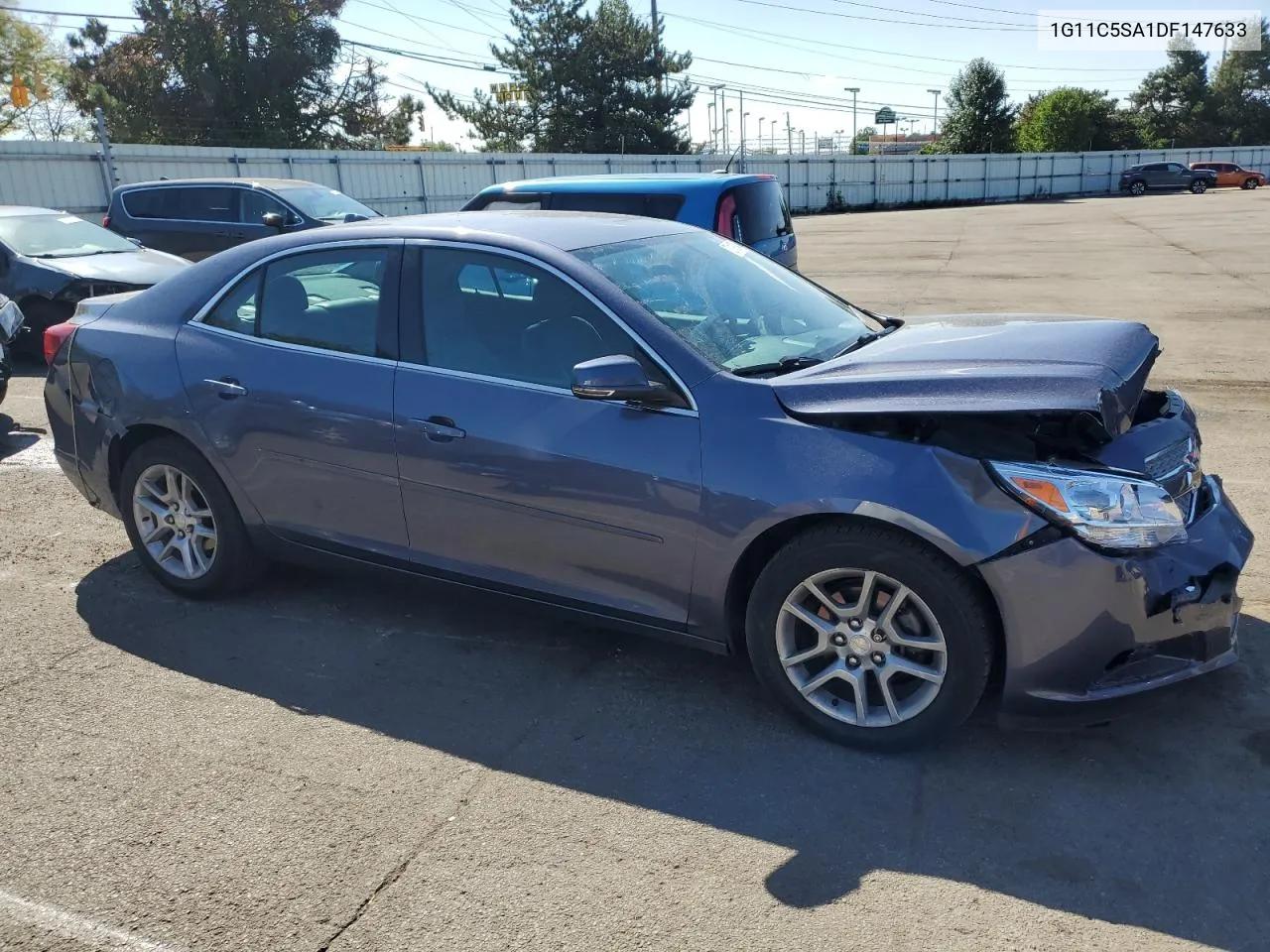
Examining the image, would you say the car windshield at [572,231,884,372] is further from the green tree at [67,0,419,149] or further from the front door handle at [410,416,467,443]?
the green tree at [67,0,419,149]

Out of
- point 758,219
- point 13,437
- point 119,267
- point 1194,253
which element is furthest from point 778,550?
point 1194,253

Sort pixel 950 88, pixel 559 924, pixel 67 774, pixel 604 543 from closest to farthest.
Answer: pixel 559 924 → pixel 67 774 → pixel 604 543 → pixel 950 88

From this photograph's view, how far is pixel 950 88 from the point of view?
6862cm

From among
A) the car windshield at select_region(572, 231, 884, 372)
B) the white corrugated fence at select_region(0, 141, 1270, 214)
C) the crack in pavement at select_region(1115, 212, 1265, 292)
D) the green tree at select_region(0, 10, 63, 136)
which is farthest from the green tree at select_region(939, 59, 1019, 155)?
the car windshield at select_region(572, 231, 884, 372)

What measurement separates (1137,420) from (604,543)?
193cm

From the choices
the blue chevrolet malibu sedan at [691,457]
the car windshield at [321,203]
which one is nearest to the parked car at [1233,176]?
the car windshield at [321,203]

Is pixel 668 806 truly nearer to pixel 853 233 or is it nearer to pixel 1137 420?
pixel 1137 420

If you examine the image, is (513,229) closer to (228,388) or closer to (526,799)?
(228,388)

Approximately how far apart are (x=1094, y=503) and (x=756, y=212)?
21.1ft

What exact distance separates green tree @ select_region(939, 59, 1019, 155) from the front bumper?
68157 millimetres

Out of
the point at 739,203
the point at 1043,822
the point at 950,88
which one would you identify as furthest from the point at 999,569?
the point at 950,88

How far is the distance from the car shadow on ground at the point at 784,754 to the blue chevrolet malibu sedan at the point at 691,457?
0.24 metres

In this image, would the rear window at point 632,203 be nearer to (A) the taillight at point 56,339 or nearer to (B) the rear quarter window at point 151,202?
(A) the taillight at point 56,339

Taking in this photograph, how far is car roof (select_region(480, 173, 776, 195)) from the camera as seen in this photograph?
344 inches
